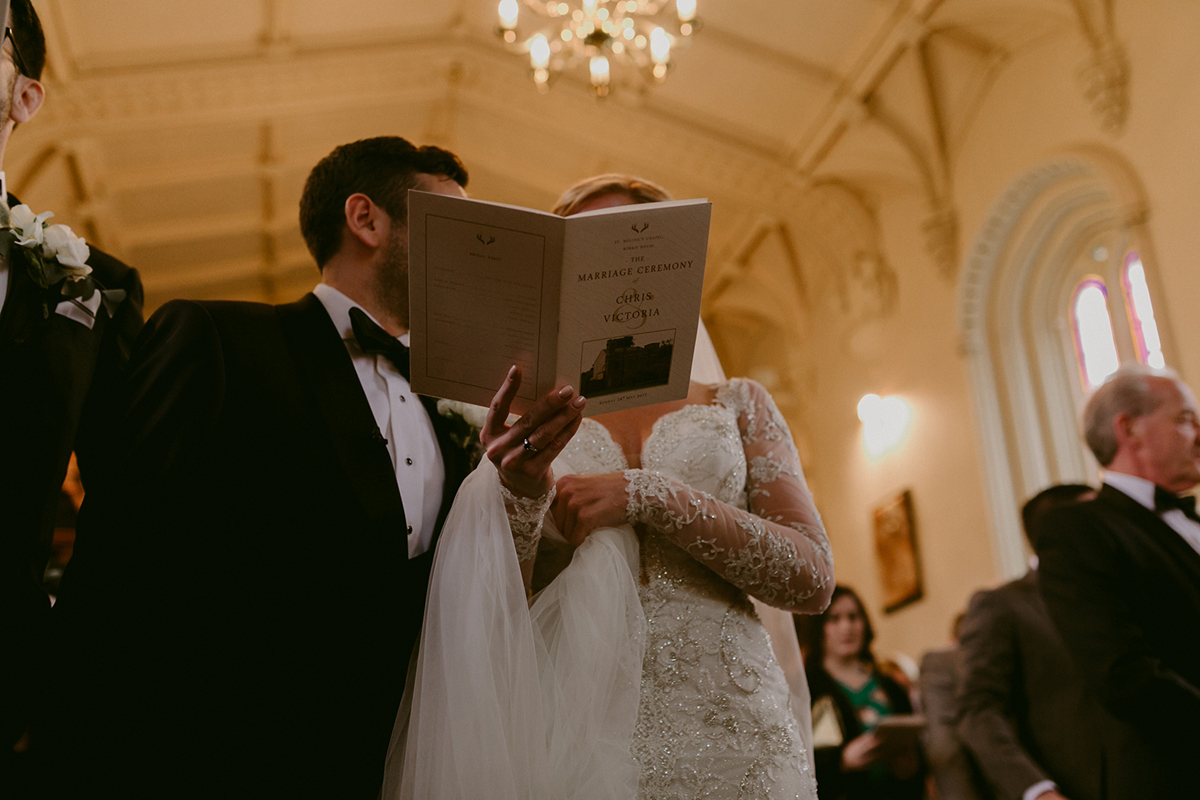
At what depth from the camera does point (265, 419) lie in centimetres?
173

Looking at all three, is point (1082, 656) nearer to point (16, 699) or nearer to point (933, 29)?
point (16, 699)

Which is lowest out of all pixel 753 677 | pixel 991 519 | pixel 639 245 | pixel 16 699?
pixel 16 699

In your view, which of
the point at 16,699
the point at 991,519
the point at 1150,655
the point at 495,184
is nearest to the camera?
the point at 16,699

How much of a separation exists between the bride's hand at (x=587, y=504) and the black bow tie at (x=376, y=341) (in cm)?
40

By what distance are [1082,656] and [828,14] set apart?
679 cm

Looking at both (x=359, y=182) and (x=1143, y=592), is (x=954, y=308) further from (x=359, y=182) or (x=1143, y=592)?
(x=359, y=182)

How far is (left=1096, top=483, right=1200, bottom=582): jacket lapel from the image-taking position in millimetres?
2680

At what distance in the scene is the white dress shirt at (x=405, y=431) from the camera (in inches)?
72.5

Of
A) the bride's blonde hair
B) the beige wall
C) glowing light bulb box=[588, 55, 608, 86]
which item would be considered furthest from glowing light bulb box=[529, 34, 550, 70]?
the bride's blonde hair

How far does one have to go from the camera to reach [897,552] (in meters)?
9.30

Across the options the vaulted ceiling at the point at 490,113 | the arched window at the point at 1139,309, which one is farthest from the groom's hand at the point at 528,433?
the vaulted ceiling at the point at 490,113

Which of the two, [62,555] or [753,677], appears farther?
[62,555]

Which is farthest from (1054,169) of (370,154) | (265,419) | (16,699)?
(16,699)

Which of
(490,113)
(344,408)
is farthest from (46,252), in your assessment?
(490,113)
